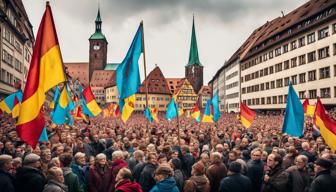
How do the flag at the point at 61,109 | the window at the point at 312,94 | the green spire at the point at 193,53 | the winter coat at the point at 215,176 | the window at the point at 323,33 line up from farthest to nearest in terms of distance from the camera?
1. the green spire at the point at 193,53
2. the window at the point at 312,94
3. the window at the point at 323,33
4. the flag at the point at 61,109
5. the winter coat at the point at 215,176

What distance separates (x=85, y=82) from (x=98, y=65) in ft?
38.5

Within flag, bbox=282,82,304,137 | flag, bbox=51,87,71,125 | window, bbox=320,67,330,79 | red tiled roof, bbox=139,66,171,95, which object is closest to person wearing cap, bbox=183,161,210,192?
flag, bbox=282,82,304,137

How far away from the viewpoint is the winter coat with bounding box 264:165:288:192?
256 inches

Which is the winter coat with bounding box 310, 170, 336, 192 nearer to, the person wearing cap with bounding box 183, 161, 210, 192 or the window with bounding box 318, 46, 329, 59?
the person wearing cap with bounding box 183, 161, 210, 192

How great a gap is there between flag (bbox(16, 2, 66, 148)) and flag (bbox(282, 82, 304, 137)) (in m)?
6.80

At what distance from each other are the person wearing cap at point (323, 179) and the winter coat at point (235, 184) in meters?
1.05

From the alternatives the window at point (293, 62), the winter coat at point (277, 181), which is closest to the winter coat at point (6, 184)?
the winter coat at point (277, 181)

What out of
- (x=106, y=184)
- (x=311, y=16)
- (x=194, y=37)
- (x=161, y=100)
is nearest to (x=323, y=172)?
(x=106, y=184)

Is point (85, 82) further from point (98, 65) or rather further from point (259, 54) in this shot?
point (259, 54)

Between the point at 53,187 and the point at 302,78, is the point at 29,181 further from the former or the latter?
the point at 302,78

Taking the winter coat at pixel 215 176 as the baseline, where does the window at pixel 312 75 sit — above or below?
above

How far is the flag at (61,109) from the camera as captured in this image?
510 inches

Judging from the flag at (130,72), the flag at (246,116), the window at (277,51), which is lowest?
the flag at (246,116)

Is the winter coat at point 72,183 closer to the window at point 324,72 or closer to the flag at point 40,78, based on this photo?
the flag at point 40,78
